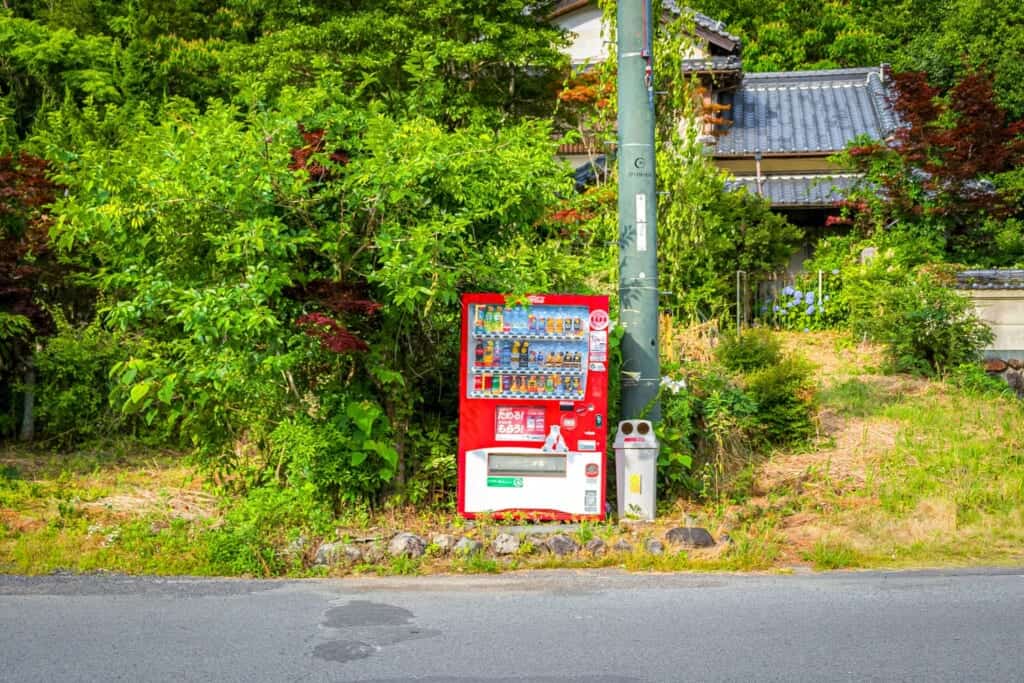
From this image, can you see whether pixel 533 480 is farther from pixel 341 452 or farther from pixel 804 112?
pixel 804 112

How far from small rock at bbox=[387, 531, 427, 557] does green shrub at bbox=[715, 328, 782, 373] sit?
4.37m

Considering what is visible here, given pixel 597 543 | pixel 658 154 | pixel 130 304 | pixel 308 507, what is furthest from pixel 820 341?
pixel 130 304

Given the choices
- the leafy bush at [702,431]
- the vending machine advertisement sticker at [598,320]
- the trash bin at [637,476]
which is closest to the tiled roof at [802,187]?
the leafy bush at [702,431]

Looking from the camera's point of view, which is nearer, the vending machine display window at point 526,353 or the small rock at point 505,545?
the small rock at point 505,545

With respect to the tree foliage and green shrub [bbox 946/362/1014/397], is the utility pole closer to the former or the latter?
green shrub [bbox 946/362/1014/397]

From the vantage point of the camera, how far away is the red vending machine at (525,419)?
723 centimetres

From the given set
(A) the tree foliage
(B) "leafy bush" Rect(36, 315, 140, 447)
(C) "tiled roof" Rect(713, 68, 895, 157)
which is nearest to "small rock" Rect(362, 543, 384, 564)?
(B) "leafy bush" Rect(36, 315, 140, 447)

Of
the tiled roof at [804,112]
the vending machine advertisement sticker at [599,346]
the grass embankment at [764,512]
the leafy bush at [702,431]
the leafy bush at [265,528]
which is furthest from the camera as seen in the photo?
the tiled roof at [804,112]

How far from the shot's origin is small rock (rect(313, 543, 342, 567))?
21.5 ft

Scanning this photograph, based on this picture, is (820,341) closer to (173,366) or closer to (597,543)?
(597,543)

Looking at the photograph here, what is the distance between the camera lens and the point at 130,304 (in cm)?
666

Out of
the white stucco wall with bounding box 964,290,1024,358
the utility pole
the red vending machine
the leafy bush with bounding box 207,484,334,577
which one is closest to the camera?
the leafy bush with bounding box 207,484,334,577

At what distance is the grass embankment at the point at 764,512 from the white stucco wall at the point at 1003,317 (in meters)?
1.35

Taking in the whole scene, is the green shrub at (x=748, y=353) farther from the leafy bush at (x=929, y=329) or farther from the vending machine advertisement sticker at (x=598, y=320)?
the vending machine advertisement sticker at (x=598, y=320)
